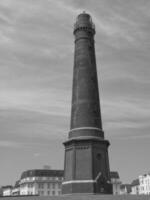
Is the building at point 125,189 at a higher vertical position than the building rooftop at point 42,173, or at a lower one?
lower

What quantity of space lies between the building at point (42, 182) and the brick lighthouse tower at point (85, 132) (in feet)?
246

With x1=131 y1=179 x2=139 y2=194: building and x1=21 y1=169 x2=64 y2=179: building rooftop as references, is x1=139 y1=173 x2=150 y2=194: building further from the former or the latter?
x1=21 y1=169 x2=64 y2=179: building rooftop

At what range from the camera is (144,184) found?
11106 cm

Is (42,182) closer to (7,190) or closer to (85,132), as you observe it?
(7,190)

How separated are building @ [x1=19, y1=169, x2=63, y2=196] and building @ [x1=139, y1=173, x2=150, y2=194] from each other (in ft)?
95.0

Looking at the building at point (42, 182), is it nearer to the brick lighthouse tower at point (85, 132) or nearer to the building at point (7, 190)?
the building at point (7, 190)

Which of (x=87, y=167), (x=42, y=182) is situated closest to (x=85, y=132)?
(x=87, y=167)

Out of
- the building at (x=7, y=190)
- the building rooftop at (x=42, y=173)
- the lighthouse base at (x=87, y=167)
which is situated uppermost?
the building rooftop at (x=42, y=173)

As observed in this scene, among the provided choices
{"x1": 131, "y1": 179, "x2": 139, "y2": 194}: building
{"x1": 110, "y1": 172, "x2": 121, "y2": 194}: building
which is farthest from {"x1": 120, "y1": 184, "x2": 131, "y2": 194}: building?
{"x1": 110, "y1": 172, "x2": 121, "y2": 194}: building

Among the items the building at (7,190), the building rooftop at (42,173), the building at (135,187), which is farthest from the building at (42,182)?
the building at (7,190)

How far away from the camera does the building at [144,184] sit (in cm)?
10700

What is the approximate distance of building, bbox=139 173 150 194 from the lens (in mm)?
107000

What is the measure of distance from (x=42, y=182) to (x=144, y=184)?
35.7 metres

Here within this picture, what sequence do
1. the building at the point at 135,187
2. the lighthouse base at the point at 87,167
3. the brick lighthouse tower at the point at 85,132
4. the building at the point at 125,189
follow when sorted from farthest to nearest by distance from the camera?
the building at the point at 125,189, the building at the point at 135,187, the brick lighthouse tower at the point at 85,132, the lighthouse base at the point at 87,167
